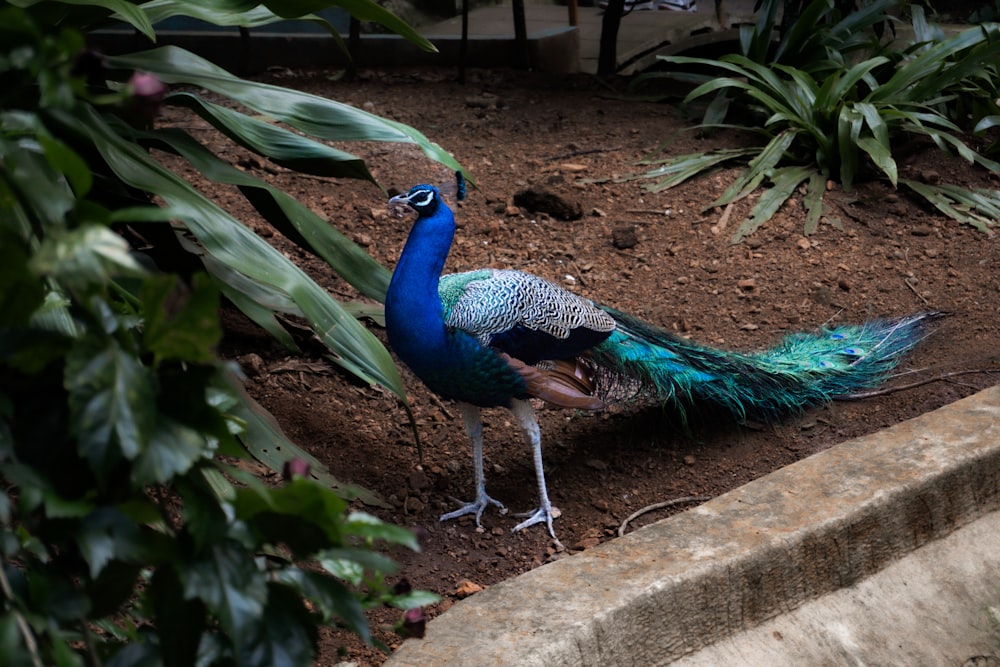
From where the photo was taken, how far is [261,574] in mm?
949

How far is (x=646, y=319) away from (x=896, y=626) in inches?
63.4

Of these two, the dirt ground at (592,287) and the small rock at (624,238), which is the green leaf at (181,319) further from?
the small rock at (624,238)

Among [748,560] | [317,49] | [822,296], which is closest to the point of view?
[748,560]

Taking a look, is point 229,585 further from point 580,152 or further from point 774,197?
point 580,152

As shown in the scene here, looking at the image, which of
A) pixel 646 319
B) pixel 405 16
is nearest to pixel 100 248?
pixel 646 319

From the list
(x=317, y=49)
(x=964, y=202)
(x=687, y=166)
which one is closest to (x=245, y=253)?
(x=687, y=166)

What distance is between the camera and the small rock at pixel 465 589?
2473 millimetres

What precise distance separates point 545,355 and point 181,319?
1874 mm

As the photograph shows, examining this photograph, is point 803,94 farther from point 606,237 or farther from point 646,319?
point 646,319

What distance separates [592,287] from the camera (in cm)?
395

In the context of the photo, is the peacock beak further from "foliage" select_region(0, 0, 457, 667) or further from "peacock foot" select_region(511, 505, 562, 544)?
"foliage" select_region(0, 0, 457, 667)

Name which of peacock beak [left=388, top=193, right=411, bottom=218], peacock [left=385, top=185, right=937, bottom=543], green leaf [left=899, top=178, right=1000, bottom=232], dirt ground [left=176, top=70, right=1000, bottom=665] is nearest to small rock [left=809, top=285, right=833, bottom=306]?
Answer: dirt ground [left=176, top=70, right=1000, bottom=665]

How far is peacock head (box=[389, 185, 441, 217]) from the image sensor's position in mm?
2582

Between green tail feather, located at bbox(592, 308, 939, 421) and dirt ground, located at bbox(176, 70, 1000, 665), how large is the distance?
0.08 m
